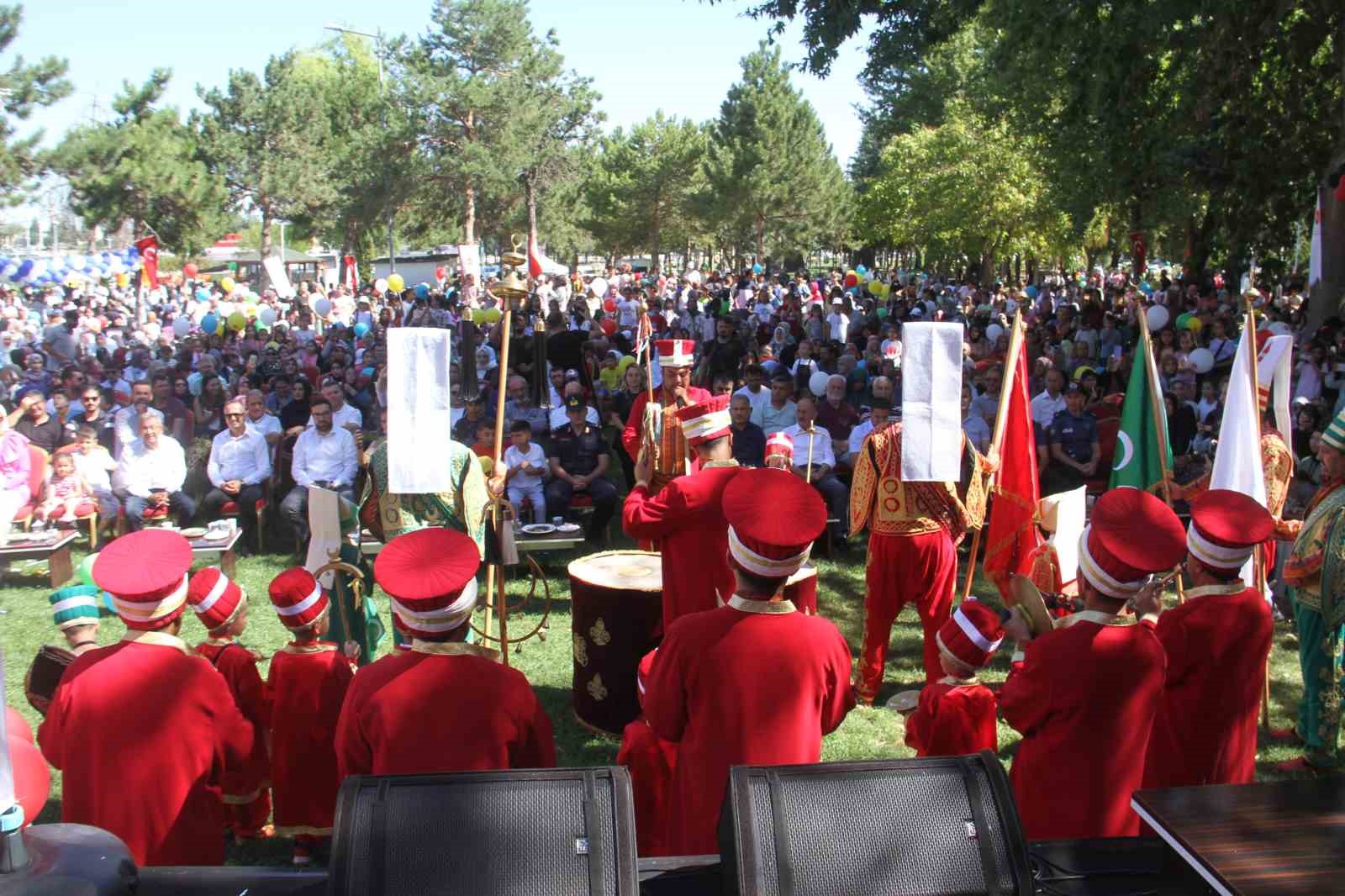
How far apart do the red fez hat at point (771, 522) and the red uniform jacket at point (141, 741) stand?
71.9 inches

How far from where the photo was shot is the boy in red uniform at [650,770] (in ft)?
12.9

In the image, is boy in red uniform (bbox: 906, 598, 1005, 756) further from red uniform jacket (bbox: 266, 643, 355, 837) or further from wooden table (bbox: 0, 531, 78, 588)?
wooden table (bbox: 0, 531, 78, 588)

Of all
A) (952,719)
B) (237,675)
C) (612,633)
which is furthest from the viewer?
(612,633)

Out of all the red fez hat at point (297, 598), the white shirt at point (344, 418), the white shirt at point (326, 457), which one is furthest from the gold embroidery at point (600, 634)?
the white shirt at point (344, 418)

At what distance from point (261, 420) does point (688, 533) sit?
7463mm

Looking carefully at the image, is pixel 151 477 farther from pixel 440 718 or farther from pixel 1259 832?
pixel 1259 832

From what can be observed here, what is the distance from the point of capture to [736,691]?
11.3ft

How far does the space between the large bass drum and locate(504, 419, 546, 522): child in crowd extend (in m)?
3.94

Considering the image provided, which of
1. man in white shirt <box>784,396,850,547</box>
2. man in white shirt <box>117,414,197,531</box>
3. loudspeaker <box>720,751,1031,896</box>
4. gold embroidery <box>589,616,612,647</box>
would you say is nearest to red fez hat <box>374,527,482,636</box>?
loudspeaker <box>720,751,1031,896</box>

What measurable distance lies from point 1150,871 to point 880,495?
3942 mm

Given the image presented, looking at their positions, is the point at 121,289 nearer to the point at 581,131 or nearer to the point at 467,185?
the point at 467,185

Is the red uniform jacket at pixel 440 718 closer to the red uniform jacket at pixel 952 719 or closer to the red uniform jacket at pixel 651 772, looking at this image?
the red uniform jacket at pixel 651 772

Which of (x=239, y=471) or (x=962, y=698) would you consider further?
(x=239, y=471)

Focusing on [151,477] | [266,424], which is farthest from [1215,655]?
[266,424]
